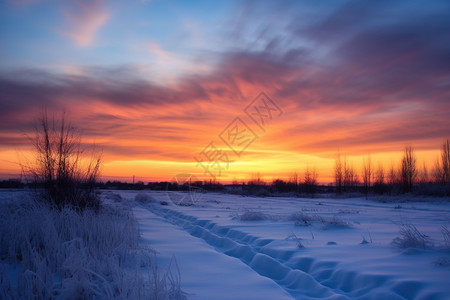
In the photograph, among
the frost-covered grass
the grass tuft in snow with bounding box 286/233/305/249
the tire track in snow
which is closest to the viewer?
the frost-covered grass

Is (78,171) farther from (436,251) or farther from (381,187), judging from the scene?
(381,187)

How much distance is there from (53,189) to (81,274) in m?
5.99

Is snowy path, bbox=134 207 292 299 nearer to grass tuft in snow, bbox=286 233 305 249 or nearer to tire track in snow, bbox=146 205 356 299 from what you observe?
tire track in snow, bbox=146 205 356 299

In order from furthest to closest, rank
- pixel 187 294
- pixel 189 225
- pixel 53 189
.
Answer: pixel 189 225 → pixel 53 189 → pixel 187 294

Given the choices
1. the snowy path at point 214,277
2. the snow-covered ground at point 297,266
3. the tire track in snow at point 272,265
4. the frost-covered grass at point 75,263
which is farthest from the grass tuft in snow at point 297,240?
the frost-covered grass at point 75,263

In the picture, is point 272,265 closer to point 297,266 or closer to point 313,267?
point 297,266

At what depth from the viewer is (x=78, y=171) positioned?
849 cm

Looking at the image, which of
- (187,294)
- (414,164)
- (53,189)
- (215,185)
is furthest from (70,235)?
(215,185)

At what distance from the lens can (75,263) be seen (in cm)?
311

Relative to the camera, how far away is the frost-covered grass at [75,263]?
2.75m

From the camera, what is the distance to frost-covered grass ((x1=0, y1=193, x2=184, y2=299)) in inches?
108

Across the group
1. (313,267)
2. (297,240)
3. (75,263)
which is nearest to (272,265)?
(313,267)

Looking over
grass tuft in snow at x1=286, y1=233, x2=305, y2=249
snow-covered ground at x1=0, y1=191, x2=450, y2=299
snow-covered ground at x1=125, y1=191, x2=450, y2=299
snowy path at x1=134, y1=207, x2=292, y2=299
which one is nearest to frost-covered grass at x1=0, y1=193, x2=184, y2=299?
snow-covered ground at x1=0, y1=191, x2=450, y2=299

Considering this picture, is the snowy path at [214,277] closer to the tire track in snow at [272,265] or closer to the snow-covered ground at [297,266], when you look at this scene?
the snow-covered ground at [297,266]
